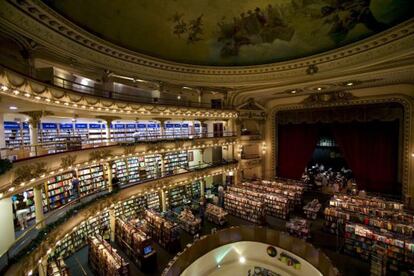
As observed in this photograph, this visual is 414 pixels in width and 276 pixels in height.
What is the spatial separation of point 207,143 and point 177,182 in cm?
352

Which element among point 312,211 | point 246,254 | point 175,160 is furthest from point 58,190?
point 312,211

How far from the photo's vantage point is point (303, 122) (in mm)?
16188

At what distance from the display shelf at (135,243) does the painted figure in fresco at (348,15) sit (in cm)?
1279

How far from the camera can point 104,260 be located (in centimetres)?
762

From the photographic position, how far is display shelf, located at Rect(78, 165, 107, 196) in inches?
388

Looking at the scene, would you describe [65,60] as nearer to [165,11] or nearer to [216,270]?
[165,11]

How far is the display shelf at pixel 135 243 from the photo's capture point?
8.09 metres

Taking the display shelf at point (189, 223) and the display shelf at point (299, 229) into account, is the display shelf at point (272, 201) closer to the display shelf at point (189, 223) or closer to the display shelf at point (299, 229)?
the display shelf at point (299, 229)

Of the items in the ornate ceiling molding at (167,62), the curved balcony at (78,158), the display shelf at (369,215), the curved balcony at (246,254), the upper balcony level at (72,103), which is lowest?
the curved balcony at (246,254)

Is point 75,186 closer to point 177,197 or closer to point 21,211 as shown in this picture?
point 21,211

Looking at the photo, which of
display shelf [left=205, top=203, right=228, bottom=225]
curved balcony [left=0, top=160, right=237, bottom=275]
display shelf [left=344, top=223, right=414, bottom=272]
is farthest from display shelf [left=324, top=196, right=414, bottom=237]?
curved balcony [left=0, top=160, right=237, bottom=275]

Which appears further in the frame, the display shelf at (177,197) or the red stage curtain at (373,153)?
the display shelf at (177,197)

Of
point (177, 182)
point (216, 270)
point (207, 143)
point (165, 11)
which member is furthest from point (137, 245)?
point (165, 11)

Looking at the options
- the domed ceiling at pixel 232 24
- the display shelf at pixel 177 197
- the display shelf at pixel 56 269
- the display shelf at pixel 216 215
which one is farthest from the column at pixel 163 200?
the domed ceiling at pixel 232 24
